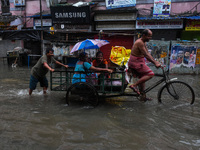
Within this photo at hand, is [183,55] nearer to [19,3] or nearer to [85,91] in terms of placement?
[85,91]

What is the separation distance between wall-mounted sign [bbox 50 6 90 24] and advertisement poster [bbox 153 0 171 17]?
4.68 m

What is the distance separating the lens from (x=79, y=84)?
4.02 m

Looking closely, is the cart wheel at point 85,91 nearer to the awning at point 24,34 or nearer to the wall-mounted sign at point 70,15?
the awning at point 24,34

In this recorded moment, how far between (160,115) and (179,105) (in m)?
0.86

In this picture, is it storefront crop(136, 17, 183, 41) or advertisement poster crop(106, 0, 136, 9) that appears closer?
storefront crop(136, 17, 183, 41)

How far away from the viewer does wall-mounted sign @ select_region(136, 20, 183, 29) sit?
39.0 ft

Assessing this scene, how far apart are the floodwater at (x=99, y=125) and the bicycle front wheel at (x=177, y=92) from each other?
18 centimetres

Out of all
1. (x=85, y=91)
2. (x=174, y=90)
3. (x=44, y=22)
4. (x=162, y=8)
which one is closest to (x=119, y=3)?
(x=162, y=8)

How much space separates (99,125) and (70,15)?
11387mm

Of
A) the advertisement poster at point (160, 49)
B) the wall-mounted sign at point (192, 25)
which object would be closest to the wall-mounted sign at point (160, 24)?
the wall-mounted sign at point (192, 25)

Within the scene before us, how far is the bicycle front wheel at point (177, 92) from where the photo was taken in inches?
162

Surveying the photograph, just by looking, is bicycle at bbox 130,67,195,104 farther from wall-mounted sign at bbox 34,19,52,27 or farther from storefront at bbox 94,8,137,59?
wall-mounted sign at bbox 34,19,52,27

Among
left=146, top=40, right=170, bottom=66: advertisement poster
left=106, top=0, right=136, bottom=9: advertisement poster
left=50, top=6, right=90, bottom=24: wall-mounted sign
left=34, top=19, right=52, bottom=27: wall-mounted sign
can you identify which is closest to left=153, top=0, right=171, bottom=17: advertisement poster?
left=106, top=0, right=136, bottom=9: advertisement poster

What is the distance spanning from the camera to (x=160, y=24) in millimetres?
12148
